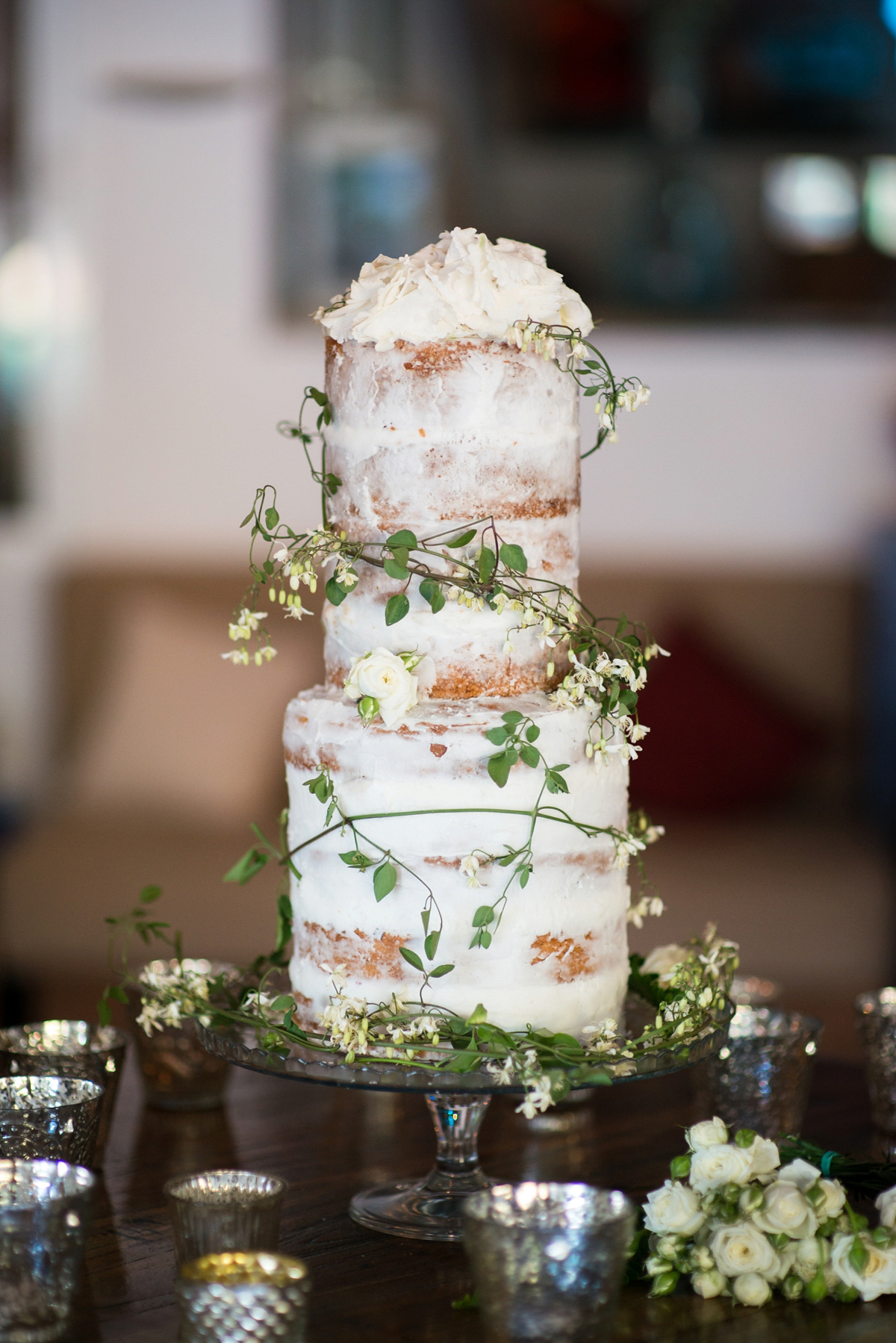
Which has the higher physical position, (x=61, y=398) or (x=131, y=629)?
(x=61, y=398)

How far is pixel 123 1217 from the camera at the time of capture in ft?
4.21

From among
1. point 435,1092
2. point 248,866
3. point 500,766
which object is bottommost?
point 435,1092

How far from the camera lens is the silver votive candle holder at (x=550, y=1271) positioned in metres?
0.96

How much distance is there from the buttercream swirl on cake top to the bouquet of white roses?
0.62 m

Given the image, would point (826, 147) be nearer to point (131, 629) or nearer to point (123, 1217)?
point (131, 629)

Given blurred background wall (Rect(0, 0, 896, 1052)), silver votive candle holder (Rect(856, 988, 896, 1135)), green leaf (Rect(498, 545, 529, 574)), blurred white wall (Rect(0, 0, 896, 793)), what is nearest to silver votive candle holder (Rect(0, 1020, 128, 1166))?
green leaf (Rect(498, 545, 529, 574))

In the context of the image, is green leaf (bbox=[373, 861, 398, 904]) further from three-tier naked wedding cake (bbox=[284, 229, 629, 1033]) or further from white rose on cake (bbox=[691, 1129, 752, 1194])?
white rose on cake (bbox=[691, 1129, 752, 1194])

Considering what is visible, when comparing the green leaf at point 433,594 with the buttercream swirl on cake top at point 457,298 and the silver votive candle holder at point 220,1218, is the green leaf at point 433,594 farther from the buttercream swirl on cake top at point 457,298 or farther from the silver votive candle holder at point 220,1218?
the silver votive candle holder at point 220,1218

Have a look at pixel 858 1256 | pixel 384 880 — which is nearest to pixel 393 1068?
pixel 384 880

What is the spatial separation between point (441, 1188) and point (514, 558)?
0.52 meters

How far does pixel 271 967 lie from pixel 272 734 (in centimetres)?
196

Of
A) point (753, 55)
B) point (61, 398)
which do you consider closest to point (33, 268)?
point (61, 398)

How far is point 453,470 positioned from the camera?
125cm

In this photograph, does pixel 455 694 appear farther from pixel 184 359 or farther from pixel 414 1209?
pixel 184 359
